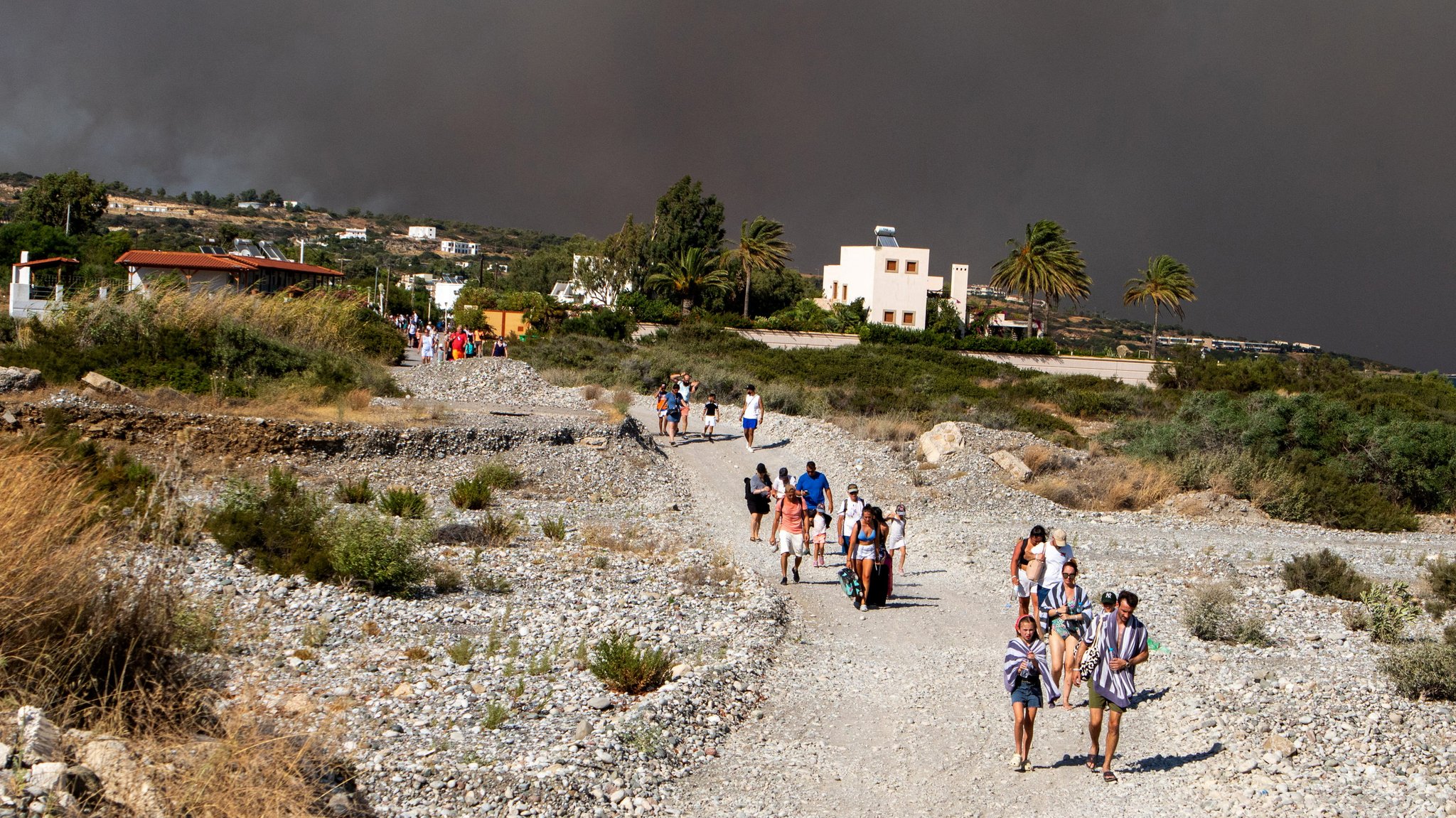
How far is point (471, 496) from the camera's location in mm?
19453

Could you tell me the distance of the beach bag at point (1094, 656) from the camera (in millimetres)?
8383

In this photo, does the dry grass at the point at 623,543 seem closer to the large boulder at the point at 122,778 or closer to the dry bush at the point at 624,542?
the dry bush at the point at 624,542

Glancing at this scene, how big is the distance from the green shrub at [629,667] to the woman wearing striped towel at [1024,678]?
131 inches

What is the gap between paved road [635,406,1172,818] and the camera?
26.3 ft

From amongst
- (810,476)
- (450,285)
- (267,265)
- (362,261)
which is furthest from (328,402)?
(362,261)

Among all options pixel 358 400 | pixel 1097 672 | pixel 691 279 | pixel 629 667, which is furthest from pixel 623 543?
pixel 691 279

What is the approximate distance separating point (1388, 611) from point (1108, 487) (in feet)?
41.4

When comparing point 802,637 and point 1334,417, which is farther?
point 1334,417

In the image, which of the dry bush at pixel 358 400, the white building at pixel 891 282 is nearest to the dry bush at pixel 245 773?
the dry bush at pixel 358 400

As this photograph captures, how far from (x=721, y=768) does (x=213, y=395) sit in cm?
1788

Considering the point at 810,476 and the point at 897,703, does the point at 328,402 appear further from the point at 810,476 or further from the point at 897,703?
the point at 897,703

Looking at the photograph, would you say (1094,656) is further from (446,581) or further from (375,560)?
(375,560)

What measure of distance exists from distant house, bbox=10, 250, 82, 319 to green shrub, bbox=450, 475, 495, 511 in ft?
50.7

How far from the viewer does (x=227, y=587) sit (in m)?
11.5
